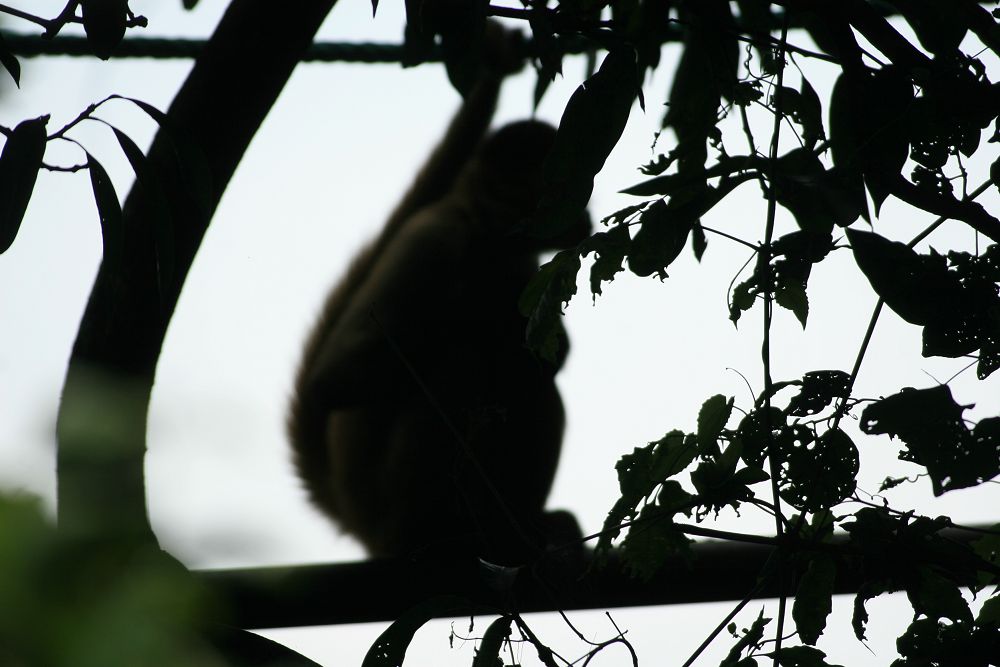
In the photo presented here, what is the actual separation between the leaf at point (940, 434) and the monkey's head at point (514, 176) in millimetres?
3182

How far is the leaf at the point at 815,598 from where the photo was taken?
45.6 inches

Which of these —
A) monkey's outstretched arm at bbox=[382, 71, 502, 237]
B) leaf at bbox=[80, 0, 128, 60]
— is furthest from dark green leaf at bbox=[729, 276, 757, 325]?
monkey's outstretched arm at bbox=[382, 71, 502, 237]

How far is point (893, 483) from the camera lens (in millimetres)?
1191

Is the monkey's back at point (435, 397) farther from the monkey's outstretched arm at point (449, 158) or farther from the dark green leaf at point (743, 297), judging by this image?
the dark green leaf at point (743, 297)

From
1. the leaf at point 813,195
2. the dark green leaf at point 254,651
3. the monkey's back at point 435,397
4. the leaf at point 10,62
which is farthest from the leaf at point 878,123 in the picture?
the monkey's back at point 435,397

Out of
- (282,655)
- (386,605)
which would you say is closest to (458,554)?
(386,605)

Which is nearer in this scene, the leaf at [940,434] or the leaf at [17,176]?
the leaf at [940,434]

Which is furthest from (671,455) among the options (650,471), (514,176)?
(514,176)

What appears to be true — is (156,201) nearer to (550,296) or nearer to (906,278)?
(550,296)

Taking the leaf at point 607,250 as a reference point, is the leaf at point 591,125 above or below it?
above

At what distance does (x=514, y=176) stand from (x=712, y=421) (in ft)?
10.4

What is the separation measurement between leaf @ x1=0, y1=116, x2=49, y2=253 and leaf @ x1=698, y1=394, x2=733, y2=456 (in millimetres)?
852

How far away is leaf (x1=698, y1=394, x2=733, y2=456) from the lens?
3.81 feet

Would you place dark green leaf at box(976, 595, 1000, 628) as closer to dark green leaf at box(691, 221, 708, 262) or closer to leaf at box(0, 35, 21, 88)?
dark green leaf at box(691, 221, 708, 262)
